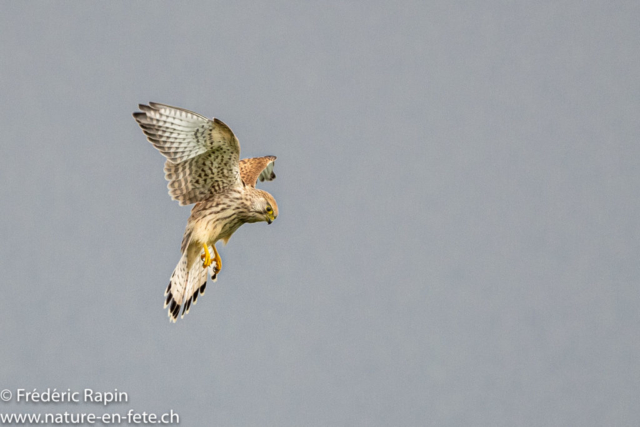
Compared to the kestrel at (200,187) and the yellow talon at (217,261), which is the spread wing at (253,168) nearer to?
the kestrel at (200,187)

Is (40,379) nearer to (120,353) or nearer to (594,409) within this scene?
(120,353)

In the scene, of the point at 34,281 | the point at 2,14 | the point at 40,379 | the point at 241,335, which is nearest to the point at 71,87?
the point at 2,14

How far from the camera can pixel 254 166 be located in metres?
11.5

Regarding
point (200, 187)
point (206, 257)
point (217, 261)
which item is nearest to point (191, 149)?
point (200, 187)

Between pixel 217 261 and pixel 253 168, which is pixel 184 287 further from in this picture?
pixel 253 168

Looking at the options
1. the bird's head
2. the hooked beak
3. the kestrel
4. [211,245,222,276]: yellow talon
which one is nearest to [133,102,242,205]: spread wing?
the kestrel

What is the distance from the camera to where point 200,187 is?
10.2 metres

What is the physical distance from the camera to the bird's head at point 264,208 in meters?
10.2

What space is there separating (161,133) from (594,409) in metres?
71.5

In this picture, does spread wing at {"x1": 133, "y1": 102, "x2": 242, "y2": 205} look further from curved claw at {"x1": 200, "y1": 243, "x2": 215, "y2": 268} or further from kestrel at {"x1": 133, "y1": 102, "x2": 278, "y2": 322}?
curved claw at {"x1": 200, "y1": 243, "x2": 215, "y2": 268}

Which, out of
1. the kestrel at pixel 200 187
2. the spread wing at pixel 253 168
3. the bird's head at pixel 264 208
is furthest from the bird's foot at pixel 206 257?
the spread wing at pixel 253 168

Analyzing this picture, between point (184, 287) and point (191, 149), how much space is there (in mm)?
1843

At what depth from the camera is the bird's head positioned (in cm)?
1023

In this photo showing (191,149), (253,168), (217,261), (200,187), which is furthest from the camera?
(253,168)
